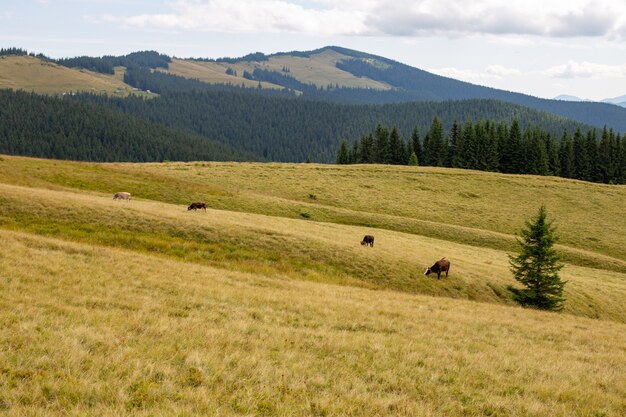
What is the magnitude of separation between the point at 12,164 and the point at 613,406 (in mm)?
61089

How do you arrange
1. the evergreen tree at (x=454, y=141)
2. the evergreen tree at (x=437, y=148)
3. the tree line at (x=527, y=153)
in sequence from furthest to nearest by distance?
the evergreen tree at (x=437, y=148), the evergreen tree at (x=454, y=141), the tree line at (x=527, y=153)

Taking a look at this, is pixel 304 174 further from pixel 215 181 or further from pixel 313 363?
pixel 313 363

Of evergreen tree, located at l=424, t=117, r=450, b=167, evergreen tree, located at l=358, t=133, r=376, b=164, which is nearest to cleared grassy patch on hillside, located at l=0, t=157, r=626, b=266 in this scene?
evergreen tree, located at l=424, t=117, r=450, b=167

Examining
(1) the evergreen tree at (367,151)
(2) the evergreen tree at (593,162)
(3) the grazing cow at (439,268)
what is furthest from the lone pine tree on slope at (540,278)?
(2) the evergreen tree at (593,162)

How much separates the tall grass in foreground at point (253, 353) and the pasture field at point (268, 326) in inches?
2.3

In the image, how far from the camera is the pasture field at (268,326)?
909 cm

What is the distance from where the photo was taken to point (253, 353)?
37.4 feet

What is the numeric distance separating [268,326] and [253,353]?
2.90 metres

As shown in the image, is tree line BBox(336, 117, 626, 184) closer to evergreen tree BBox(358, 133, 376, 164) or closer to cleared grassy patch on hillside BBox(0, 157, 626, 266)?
evergreen tree BBox(358, 133, 376, 164)

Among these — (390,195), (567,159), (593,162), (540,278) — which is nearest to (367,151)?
(567,159)

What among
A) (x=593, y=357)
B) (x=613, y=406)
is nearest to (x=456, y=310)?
(x=593, y=357)

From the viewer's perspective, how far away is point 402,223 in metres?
56.1

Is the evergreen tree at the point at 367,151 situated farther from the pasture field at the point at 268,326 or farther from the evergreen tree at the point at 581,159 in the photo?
the pasture field at the point at 268,326

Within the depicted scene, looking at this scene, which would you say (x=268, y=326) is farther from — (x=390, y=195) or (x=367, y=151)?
(x=367, y=151)
